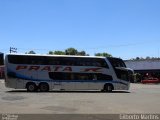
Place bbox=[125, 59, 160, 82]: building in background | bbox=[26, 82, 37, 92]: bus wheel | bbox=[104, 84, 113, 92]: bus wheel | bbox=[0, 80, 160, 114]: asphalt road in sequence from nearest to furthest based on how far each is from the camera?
bbox=[0, 80, 160, 114]: asphalt road < bbox=[26, 82, 37, 92]: bus wheel < bbox=[104, 84, 113, 92]: bus wheel < bbox=[125, 59, 160, 82]: building in background

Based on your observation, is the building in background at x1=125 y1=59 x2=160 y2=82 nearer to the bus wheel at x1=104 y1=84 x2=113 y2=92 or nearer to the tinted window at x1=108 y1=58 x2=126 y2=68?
the tinted window at x1=108 y1=58 x2=126 y2=68

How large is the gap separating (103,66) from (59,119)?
85.4 feet

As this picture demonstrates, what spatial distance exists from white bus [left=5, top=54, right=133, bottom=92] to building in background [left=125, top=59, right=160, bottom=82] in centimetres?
4302

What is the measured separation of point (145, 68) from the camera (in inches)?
3433

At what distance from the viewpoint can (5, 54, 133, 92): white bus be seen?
1558 inches

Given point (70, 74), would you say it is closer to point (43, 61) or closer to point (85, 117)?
point (43, 61)

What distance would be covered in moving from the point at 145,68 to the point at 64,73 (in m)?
48.6

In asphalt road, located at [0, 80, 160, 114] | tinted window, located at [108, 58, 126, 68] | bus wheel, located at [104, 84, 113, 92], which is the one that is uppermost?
tinted window, located at [108, 58, 126, 68]

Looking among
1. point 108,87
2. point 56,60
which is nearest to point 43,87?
point 56,60

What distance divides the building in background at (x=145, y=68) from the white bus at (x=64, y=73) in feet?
141

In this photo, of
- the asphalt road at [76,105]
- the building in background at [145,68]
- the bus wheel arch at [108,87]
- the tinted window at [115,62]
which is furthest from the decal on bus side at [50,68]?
the building in background at [145,68]

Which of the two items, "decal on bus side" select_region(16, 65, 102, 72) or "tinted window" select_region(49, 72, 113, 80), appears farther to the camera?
"tinted window" select_region(49, 72, 113, 80)

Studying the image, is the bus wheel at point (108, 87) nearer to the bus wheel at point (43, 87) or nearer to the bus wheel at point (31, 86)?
the bus wheel at point (43, 87)

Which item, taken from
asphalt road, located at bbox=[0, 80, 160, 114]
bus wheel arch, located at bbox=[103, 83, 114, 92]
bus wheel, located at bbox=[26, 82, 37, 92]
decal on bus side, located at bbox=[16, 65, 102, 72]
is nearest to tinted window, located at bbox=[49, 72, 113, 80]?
decal on bus side, located at bbox=[16, 65, 102, 72]
